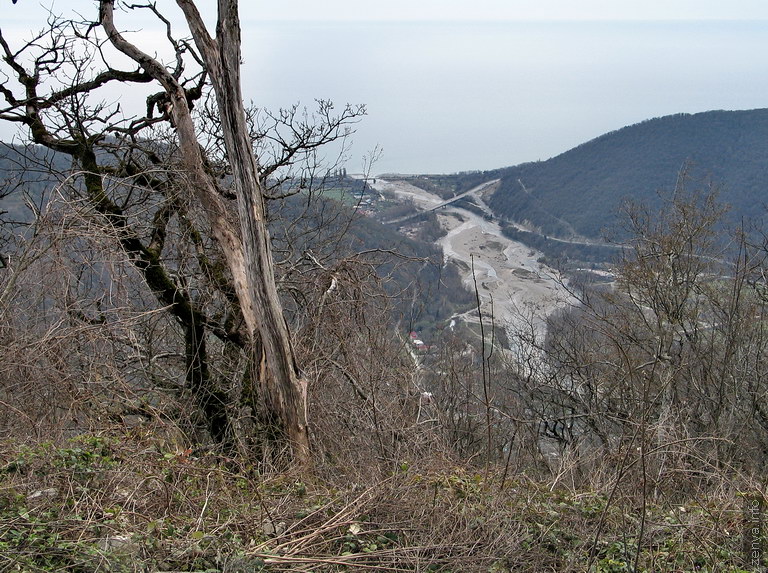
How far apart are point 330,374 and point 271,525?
321cm

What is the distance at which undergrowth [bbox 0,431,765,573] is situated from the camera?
126 inches

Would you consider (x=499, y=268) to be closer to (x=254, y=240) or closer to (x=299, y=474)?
(x=254, y=240)

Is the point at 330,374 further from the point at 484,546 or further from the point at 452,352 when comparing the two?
the point at 452,352

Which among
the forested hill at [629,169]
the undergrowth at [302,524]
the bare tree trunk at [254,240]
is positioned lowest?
the undergrowth at [302,524]

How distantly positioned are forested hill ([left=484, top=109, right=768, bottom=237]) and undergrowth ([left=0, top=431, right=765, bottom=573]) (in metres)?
31.4

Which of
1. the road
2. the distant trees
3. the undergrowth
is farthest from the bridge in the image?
the undergrowth

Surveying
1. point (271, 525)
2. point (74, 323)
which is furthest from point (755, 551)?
point (74, 323)

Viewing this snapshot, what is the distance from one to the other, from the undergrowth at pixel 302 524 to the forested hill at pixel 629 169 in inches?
1235

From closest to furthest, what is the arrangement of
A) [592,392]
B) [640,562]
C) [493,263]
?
[640,562] < [592,392] < [493,263]

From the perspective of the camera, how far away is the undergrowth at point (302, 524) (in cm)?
320

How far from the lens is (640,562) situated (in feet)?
12.0

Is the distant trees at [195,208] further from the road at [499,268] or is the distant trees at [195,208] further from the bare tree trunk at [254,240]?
the road at [499,268]

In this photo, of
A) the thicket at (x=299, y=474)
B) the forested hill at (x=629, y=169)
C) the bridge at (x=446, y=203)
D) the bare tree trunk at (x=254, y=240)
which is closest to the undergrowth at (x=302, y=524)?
the thicket at (x=299, y=474)

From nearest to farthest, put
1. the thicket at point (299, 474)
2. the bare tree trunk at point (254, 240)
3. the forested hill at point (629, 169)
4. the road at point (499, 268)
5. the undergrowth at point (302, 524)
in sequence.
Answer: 1. the undergrowth at point (302, 524)
2. the thicket at point (299, 474)
3. the bare tree trunk at point (254, 240)
4. the road at point (499, 268)
5. the forested hill at point (629, 169)
